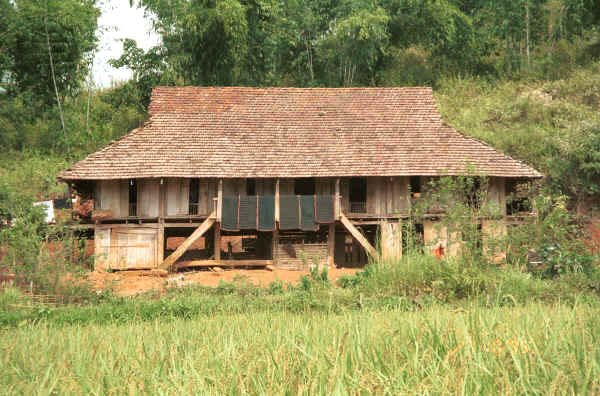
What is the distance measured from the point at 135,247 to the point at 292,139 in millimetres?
6922

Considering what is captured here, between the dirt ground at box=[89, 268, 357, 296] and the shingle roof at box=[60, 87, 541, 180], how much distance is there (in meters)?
3.37

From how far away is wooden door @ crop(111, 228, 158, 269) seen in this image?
16.7 metres

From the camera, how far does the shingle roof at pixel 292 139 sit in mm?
16500

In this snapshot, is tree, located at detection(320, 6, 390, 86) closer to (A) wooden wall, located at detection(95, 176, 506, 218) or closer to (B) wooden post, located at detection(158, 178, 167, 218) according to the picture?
(A) wooden wall, located at detection(95, 176, 506, 218)

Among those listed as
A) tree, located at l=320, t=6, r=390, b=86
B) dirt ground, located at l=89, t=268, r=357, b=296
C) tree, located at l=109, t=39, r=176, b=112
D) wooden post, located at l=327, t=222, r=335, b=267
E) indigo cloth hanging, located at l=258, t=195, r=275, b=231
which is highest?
tree, located at l=320, t=6, r=390, b=86

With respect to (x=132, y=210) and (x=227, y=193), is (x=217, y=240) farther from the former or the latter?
(x=132, y=210)

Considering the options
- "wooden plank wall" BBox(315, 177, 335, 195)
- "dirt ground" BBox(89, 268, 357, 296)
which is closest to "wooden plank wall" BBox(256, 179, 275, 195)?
"wooden plank wall" BBox(315, 177, 335, 195)

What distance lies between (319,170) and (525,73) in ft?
62.7

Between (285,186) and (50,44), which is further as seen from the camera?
(50,44)

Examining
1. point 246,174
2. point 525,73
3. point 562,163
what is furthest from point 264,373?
point 525,73

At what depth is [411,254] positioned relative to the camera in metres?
10.5

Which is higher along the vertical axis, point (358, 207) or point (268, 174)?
point (268, 174)

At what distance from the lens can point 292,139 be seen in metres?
18.1

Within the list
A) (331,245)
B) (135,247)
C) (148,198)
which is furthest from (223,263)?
(331,245)
